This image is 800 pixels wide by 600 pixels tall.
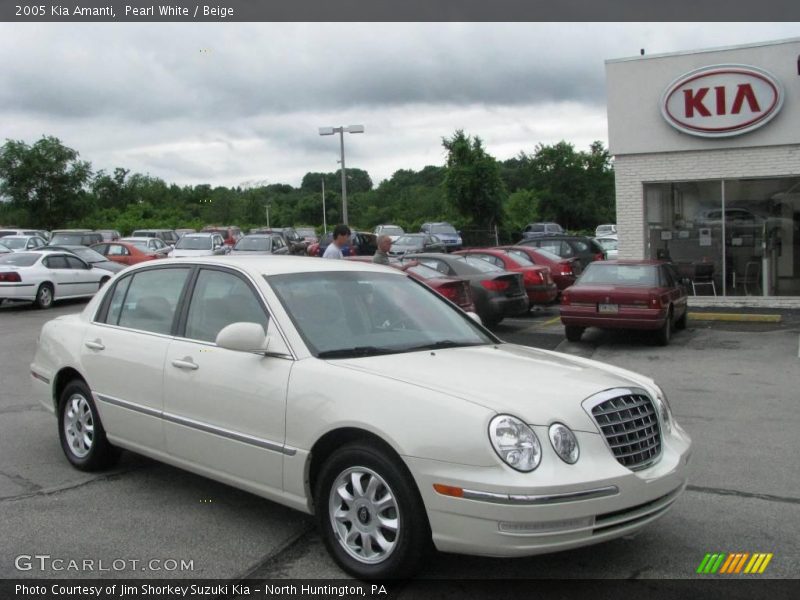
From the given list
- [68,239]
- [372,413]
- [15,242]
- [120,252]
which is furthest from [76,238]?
[372,413]

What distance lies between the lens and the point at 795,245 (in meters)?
17.7

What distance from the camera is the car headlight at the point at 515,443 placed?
3773mm

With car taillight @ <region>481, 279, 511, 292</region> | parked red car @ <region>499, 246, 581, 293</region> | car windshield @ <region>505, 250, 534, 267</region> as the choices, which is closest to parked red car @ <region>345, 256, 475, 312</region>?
car taillight @ <region>481, 279, 511, 292</region>

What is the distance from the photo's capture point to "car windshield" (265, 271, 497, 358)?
15.7ft

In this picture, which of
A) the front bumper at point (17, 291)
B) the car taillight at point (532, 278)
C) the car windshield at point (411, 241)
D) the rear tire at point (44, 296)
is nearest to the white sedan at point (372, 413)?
the car taillight at point (532, 278)

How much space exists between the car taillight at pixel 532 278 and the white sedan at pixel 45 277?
10.1 m

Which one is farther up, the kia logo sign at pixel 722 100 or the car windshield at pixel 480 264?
the kia logo sign at pixel 722 100

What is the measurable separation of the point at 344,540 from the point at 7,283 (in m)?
17.5

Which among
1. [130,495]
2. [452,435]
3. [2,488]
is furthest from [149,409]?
[452,435]

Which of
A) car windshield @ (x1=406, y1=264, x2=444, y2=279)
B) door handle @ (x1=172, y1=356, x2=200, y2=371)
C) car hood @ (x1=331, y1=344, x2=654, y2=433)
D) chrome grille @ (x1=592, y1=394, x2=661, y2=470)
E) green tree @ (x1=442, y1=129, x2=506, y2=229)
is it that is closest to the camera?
car hood @ (x1=331, y1=344, x2=654, y2=433)

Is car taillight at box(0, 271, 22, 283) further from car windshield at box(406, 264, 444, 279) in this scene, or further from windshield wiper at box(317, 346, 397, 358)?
windshield wiper at box(317, 346, 397, 358)

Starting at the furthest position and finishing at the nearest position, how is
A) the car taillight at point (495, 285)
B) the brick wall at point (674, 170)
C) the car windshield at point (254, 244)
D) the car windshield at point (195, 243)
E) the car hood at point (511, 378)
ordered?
the car windshield at point (195, 243) < the car windshield at point (254, 244) < the brick wall at point (674, 170) < the car taillight at point (495, 285) < the car hood at point (511, 378)

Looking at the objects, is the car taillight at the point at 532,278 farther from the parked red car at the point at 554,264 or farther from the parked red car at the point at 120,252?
the parked red car at the point at 120,252

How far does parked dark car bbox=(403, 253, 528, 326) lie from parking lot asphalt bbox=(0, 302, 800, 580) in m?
6.34
